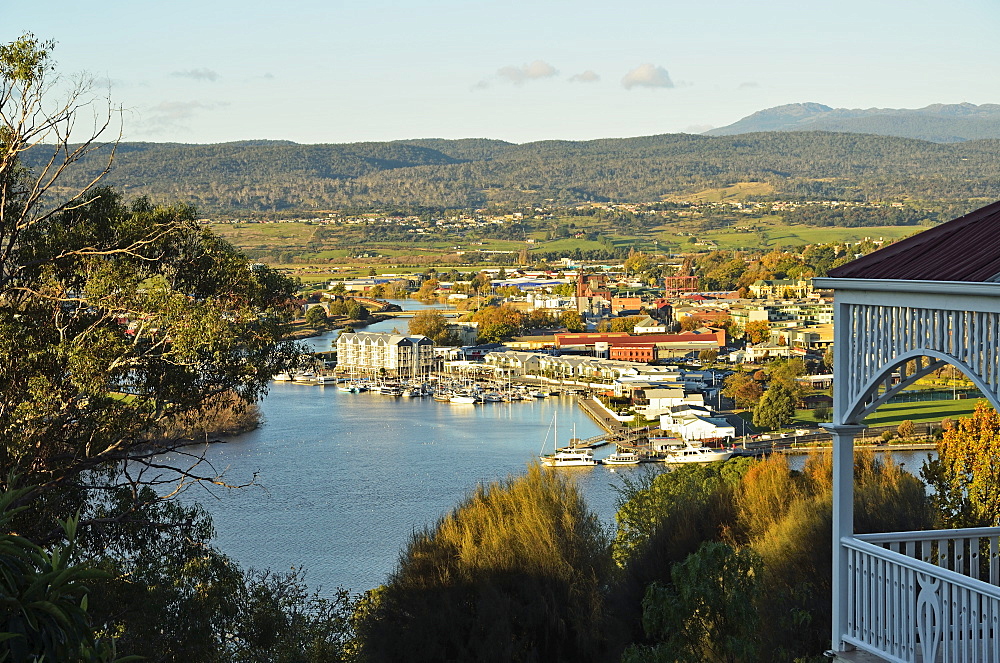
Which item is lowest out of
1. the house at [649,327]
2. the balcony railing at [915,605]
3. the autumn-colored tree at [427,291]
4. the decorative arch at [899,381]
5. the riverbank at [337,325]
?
the house at [649,327]

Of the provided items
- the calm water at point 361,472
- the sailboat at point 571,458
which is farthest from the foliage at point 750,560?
the sailboat at point 571,458

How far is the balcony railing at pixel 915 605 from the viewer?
301 centimetres

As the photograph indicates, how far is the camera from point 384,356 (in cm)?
5291

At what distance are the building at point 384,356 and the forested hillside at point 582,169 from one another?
51.3 m

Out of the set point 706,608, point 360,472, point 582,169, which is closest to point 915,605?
point 706,608

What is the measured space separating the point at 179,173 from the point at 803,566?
3633 inches

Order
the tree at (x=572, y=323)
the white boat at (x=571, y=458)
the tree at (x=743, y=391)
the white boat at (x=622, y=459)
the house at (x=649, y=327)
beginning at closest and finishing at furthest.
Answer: the white boat at (x=571, y=458)
the white boat at (x=622, y=459)
the tree at (x=743, y=391)
the house at (x=649, y=327)
the tree at (x=572, y=323)

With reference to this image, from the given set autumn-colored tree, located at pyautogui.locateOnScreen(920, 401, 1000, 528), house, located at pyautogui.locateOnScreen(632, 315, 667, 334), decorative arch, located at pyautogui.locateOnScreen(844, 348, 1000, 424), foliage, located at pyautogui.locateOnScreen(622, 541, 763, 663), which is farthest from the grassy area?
decorative arch, located at pyautogui.locateOnScreen(844, 348, 1000, 424)

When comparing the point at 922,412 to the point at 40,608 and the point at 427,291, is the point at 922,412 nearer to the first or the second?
the point at 40,608

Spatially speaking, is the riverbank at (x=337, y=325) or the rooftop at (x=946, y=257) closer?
the rooftop at (x=946, y=257)

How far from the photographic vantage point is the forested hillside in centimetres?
10806

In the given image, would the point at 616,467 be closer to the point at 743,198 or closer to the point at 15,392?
the point at 15,392

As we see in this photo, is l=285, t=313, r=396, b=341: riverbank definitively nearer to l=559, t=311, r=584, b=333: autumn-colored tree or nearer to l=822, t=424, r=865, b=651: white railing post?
l=559, t=311, r=584, b=333: autumn-colored tree

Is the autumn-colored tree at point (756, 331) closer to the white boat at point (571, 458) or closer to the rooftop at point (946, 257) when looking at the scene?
the white boat at point (571, 458)
